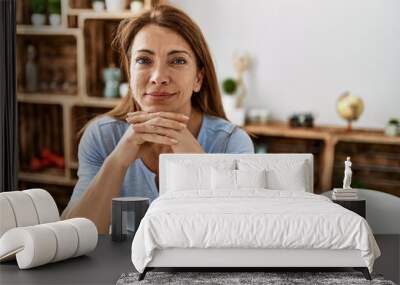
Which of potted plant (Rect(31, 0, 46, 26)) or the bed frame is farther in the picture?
potted plant (Rect(31, 0, 46, 26))

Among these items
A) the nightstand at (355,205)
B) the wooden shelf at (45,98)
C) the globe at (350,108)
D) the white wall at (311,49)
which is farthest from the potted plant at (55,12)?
the nightstand at (355,205)

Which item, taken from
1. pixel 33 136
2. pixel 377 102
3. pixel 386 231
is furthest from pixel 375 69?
pixel 33 136

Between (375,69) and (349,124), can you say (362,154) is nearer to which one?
(349,124)

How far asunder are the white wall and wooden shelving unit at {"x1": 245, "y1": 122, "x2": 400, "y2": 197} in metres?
0.19

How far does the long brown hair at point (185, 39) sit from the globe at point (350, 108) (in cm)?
98

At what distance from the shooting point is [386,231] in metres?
6.00

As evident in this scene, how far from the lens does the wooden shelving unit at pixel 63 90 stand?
6.46 metres

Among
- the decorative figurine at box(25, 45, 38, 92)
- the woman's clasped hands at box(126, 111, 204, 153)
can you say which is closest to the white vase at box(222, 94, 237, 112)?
the woman's clasped hands at box(126, 111, 204, 153)

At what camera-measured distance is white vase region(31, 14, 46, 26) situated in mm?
6586

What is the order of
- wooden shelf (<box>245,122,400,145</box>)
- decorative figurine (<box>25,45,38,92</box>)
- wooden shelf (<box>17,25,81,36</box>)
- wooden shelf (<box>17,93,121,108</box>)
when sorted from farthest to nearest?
decorative figurine (<box>25,45,38,92</box>)
wooden shelf (<box>17,25,81,36</box>)
wooden shelf (<box>17,93,121,108</box>)
wooden shelf (<box>245,122,400,145</box>)

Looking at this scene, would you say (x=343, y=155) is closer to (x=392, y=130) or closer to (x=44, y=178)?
(x=392, y=130)

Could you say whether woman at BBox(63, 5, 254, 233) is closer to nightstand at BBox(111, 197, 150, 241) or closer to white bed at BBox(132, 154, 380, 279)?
nightstand at BBox(111, 197, 150, 241)

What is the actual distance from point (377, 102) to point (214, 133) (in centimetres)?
138

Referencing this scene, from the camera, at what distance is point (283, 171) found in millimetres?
5500
